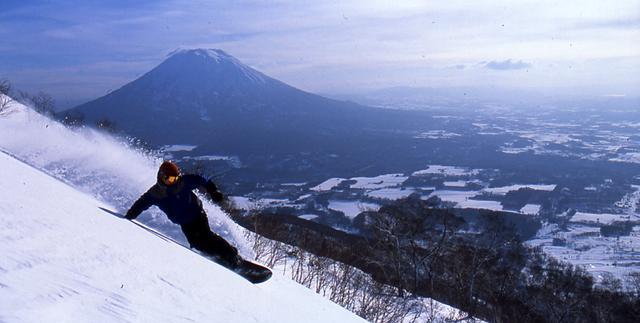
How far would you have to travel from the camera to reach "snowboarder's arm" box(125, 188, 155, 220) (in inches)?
232

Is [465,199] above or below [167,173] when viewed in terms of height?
below

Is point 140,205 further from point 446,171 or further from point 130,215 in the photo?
point 446,171

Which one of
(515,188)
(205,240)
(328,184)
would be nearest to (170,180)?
(205,240)

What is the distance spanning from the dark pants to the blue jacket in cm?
8

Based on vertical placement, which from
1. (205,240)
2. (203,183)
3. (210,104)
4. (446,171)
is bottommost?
(446,171)

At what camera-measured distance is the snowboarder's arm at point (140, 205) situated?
19.4 feet

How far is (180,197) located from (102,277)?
285 centimetres

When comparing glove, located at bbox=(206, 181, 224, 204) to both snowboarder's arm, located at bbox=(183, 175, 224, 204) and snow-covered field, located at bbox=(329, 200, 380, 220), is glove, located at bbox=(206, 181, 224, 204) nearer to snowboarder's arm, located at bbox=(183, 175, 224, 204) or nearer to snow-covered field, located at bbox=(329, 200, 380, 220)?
snowboarder's arm, located at bbox=(183, 175, 224, 204)

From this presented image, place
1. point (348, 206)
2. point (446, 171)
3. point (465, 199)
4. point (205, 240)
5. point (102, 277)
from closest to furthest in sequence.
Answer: point (102, 277)
point (205, 240)
point (348, 206)
point (465, 199)
point (446, 171)

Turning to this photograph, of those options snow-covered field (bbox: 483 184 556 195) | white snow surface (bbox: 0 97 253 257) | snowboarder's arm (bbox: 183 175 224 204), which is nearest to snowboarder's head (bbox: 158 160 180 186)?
snowboarder's arm (bbox: 183 175 224 204)

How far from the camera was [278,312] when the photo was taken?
4.79 m

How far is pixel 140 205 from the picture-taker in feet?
19.5

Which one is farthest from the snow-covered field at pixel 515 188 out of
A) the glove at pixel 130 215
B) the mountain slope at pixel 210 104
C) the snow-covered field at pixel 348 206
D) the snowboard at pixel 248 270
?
the glove at pixel 130 215

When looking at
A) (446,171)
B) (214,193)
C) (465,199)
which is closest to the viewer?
(214,193)
